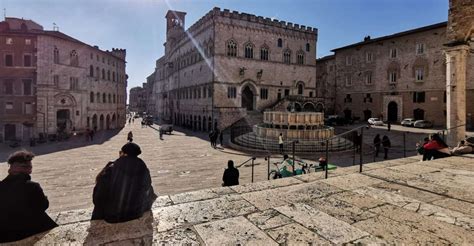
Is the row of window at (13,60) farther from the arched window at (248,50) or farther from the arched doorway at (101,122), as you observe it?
the arched window at (248,50)

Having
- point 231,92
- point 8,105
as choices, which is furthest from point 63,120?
point 231,92

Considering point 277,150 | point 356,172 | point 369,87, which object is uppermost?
point 369,87

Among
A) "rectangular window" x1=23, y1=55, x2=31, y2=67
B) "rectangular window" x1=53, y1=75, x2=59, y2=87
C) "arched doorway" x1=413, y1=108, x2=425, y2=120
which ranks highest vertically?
"rectangular window" x1=23, y1=55, x2=31, y2=67

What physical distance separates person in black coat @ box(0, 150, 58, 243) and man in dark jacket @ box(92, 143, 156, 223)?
576 mm

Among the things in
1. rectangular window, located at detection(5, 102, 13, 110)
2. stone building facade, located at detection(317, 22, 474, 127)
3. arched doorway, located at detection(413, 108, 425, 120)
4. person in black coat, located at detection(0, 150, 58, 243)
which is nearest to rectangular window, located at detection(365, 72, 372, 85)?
stone building facade, located at detection(317, 22, 474, 127)

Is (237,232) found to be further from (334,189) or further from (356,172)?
(356,172)

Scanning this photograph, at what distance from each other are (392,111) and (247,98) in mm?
21495

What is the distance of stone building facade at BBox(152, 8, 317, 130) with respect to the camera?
3288 centimetres

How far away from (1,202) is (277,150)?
16764mm

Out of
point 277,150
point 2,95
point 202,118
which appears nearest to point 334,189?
point 277,150

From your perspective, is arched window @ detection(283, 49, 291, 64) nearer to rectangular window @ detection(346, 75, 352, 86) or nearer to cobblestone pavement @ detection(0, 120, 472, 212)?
rectangular window @ detection(346, 75, 352, 86)

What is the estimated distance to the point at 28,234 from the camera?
287 cm

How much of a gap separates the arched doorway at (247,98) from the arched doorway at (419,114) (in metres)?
22.4

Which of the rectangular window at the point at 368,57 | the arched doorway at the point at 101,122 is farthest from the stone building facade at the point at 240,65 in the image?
the arched doorway at the point at 101,122
